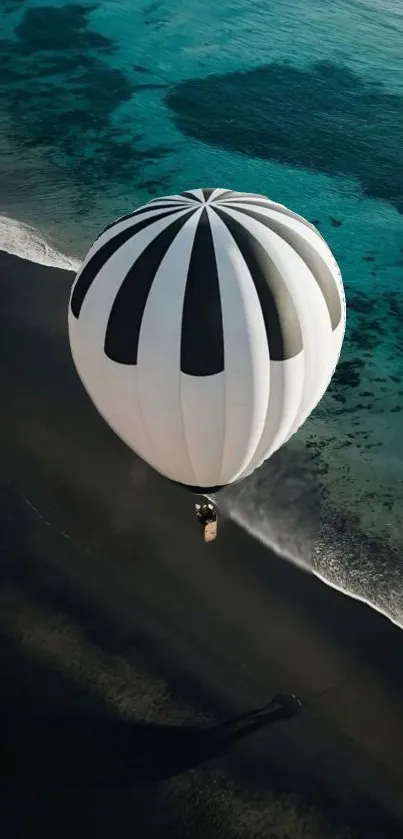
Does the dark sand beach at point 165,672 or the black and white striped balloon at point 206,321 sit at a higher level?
the black and white striped balloon at point 206,321

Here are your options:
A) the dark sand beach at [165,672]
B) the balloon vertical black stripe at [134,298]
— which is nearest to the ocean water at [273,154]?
the dark sand beach at [165,672]

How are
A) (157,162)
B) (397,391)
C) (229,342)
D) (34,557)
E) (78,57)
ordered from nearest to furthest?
1. (229,342)
2. (34,557)
3. (397,391)
4. (157,162)
5. (78,57)

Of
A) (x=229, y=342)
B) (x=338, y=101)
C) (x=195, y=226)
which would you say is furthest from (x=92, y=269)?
(x=338, y=101)

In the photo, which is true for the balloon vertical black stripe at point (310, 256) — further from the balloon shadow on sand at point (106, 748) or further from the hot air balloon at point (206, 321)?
the balloon shadow on sand at point (106, 748)

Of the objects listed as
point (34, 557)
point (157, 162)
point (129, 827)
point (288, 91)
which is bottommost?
point (129, 827)

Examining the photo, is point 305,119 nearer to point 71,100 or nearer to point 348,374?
point 71,100

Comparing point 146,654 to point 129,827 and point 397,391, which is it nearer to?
point 129,827

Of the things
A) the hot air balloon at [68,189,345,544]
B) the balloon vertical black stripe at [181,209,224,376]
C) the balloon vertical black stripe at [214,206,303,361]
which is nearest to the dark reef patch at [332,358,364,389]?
the hot air balloon at [68,189,345,544]
